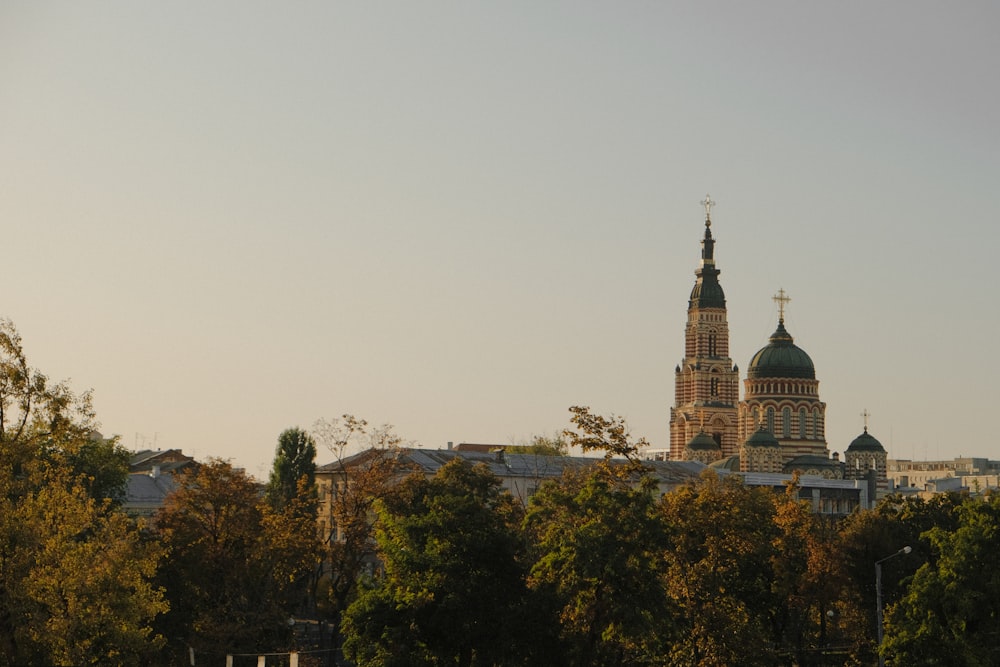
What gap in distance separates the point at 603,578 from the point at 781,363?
129193 mm

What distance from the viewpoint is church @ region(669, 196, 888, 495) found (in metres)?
165

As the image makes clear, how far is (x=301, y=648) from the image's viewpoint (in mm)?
66438

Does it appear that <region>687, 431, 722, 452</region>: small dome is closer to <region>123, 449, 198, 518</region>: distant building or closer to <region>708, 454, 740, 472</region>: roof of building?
<region>708, 454, 740, 472</region>: roof of building

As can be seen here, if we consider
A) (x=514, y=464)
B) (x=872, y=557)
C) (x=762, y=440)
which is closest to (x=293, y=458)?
(x=514, y=464)

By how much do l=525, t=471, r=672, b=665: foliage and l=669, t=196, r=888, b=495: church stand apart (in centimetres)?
11233

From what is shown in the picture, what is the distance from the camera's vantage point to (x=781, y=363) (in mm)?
175375

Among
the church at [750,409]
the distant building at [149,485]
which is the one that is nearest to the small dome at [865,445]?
the church at [750,409]

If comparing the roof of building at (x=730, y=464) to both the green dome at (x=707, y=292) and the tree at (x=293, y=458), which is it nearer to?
the green dome at (x=707, y=292)

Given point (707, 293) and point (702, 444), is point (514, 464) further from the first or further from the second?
point (707, 293)

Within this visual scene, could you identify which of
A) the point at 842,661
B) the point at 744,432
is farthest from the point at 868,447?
the point at 842,661

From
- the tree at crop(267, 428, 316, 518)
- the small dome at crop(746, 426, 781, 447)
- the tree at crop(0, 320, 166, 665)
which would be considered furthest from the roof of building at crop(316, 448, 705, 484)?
the tree at crop(0, 320, 166, 665)

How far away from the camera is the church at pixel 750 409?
165000 mm

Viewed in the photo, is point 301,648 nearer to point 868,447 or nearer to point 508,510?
point 508,510

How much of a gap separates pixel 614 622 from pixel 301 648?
21388 mm
